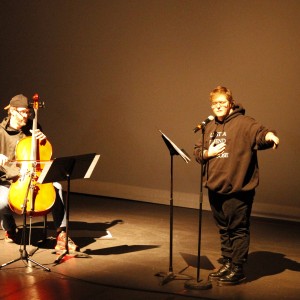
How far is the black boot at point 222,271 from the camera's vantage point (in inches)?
170

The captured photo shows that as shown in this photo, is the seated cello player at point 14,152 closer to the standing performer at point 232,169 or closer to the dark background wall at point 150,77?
the standing performer at point 232,169

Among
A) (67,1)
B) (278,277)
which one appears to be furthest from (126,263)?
(67,1)

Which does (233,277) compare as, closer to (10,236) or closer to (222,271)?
(222,271)

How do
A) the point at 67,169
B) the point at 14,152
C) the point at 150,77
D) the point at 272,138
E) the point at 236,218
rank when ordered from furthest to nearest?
the point at 150,77
the point at 14,152
the point at 67,169
the point at 236,218
the point at 272,138

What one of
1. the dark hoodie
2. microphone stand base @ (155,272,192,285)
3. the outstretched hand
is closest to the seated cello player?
microphone stand base @ (155,272,192,285)

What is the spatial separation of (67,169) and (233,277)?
146cm

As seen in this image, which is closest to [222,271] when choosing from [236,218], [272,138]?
[236,218]

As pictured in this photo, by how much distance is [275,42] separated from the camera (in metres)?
6.67

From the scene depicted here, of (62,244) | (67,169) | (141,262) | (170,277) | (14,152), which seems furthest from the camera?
(14,152)

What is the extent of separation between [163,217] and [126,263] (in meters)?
2.03

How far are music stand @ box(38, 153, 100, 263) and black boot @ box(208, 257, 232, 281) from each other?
1.20 meters

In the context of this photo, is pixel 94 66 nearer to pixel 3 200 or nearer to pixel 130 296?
pixel 3 200

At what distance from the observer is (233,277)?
13.8ft

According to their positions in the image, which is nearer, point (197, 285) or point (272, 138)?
point (272, 138)
